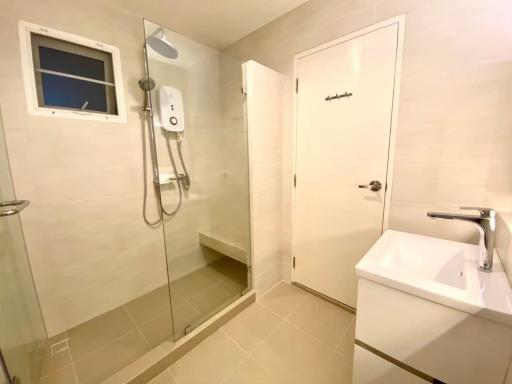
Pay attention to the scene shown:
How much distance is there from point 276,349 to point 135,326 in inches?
41.9

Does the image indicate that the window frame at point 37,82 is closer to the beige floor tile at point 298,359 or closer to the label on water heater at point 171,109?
the label on water heater at point 171,109

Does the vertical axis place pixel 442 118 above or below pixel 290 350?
→ above

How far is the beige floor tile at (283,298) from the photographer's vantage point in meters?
1.81

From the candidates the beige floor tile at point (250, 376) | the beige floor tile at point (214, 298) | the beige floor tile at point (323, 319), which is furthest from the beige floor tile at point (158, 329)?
the beige floor tile at point (323, 319)

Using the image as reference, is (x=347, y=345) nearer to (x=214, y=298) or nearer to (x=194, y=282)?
(x=214, y=298)

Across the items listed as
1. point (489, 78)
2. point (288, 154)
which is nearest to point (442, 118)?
point (489, 78)

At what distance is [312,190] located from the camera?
1.80 metres

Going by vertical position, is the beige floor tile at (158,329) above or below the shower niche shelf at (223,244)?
below

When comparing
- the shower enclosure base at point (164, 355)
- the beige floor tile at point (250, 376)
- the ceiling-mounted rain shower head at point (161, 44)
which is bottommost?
the beige floor tile at point (250, 376)

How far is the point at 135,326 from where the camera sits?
164 centimetres

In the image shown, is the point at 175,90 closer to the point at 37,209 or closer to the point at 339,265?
the point at 37,209

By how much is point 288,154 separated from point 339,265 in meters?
1.01

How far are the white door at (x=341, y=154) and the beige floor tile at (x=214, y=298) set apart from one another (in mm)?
697

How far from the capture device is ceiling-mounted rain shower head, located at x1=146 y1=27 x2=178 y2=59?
145 centimetres
